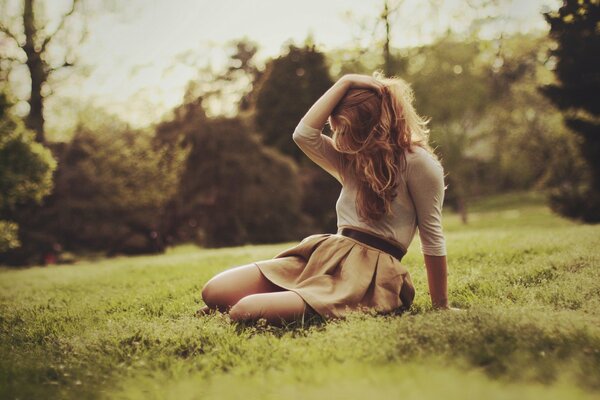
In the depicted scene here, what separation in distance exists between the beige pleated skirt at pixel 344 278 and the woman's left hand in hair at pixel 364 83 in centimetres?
111

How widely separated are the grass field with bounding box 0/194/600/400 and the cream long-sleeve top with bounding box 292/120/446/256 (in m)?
0.56

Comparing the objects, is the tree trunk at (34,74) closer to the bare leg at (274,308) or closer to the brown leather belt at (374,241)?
the bare leg at (274,308)

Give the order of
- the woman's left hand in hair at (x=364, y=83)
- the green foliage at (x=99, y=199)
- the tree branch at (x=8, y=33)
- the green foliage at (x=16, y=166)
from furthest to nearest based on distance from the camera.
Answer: the green foliage at (x=99, y=199) → the tree branch at (x=8, y=33) → the green foliage at (x=16, y=166) → the woman's left hand in hair at (x=364, y=83)

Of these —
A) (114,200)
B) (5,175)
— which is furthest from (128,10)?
(5,175)

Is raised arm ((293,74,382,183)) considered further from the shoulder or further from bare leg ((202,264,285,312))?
bare leg ((202,264,285,312))

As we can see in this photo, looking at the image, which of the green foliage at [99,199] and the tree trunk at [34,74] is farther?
the green foliage at [99,199]

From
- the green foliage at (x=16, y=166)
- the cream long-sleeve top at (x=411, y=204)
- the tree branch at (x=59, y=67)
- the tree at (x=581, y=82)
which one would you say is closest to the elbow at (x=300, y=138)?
the cream long-sleeve top at (x=411, y=204)

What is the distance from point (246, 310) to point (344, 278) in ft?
2.35

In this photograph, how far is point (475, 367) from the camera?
8.18ft

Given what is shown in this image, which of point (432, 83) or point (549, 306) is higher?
point (432, 83)

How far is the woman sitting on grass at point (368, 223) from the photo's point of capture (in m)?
3.46

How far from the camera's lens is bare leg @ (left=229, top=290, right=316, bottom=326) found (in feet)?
11.2

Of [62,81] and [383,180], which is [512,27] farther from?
[62,81]

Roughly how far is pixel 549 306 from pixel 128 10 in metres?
20.5
